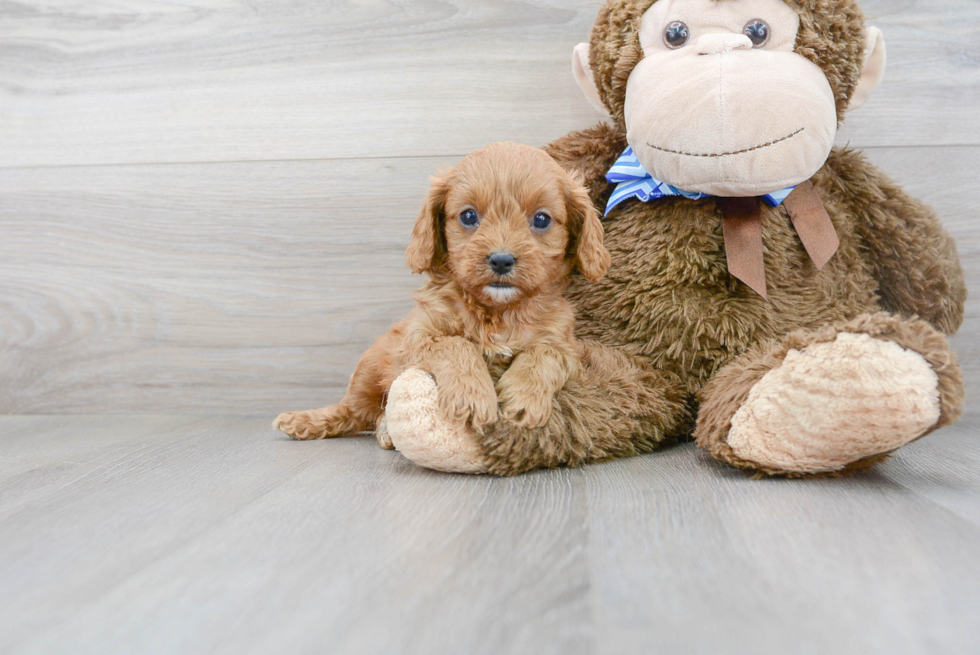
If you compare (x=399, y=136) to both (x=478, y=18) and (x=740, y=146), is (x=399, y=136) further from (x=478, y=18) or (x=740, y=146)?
(x=740, y=146)

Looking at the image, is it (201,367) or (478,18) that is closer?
(478,18)

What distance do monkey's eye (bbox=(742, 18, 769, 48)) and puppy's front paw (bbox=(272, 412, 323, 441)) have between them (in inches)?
38.5

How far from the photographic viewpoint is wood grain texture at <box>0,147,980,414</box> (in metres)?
1.57

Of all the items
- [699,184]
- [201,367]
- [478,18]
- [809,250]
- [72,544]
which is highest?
[478,18]

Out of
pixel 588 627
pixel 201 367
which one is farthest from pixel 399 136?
pixel 588 627

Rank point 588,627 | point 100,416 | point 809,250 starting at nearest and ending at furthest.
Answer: point 588,627, point 809,250, point 100,416

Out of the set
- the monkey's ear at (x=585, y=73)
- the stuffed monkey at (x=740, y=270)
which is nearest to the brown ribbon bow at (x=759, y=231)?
the stuffed monkey at (x=740, y=270)

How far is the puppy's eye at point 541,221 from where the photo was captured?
1023 mm

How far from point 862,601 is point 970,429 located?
3.22 ft

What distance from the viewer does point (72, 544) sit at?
0.77 meters

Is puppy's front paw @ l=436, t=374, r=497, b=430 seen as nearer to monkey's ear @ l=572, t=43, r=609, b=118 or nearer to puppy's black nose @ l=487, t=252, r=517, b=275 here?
puppy's black nose @ l=487, t=252, r=517, b=275

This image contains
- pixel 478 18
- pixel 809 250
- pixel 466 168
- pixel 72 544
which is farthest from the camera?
pixel 478 18

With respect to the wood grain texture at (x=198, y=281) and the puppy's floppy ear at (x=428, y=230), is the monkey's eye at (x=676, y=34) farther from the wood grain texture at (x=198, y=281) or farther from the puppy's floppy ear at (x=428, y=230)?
the wood grain texture at (x=198, y=281)

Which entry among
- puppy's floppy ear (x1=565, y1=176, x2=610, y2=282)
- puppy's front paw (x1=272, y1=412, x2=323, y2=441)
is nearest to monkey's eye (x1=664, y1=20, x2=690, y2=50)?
puppy's floppy ear (x1=565, y1=176, x2=610, y2=282)
